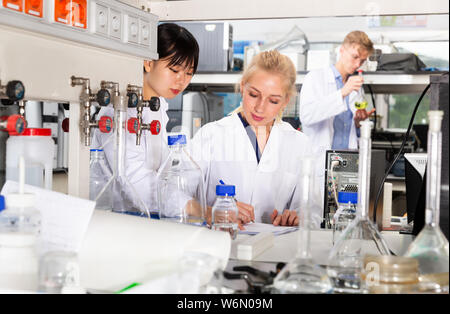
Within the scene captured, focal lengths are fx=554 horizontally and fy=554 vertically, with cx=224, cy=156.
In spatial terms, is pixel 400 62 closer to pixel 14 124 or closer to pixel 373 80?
pixel 373 80

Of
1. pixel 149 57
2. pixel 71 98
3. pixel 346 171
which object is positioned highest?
pixel 149 57

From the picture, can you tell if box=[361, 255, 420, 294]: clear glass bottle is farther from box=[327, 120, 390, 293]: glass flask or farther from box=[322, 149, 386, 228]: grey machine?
box=[322, 149, 386, 228]: grey machine

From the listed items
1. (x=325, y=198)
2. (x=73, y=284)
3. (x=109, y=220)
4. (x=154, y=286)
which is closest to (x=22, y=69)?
(x=109, y=220)

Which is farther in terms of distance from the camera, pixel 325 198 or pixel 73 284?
pixel 325 198

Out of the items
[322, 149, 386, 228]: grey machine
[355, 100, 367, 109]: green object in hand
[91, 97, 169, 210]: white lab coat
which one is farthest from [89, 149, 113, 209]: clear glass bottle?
[355, 100, 367, 109]: green object in hand

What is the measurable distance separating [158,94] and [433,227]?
5.51ft

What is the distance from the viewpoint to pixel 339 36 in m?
2.46

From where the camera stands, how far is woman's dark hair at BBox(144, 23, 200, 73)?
2.40 meters

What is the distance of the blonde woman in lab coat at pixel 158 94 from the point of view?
223 centimetres

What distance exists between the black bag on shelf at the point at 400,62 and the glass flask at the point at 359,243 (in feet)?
5.46

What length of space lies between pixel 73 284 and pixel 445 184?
2.22 ft

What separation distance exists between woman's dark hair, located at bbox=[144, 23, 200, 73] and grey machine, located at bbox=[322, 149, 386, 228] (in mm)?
767
